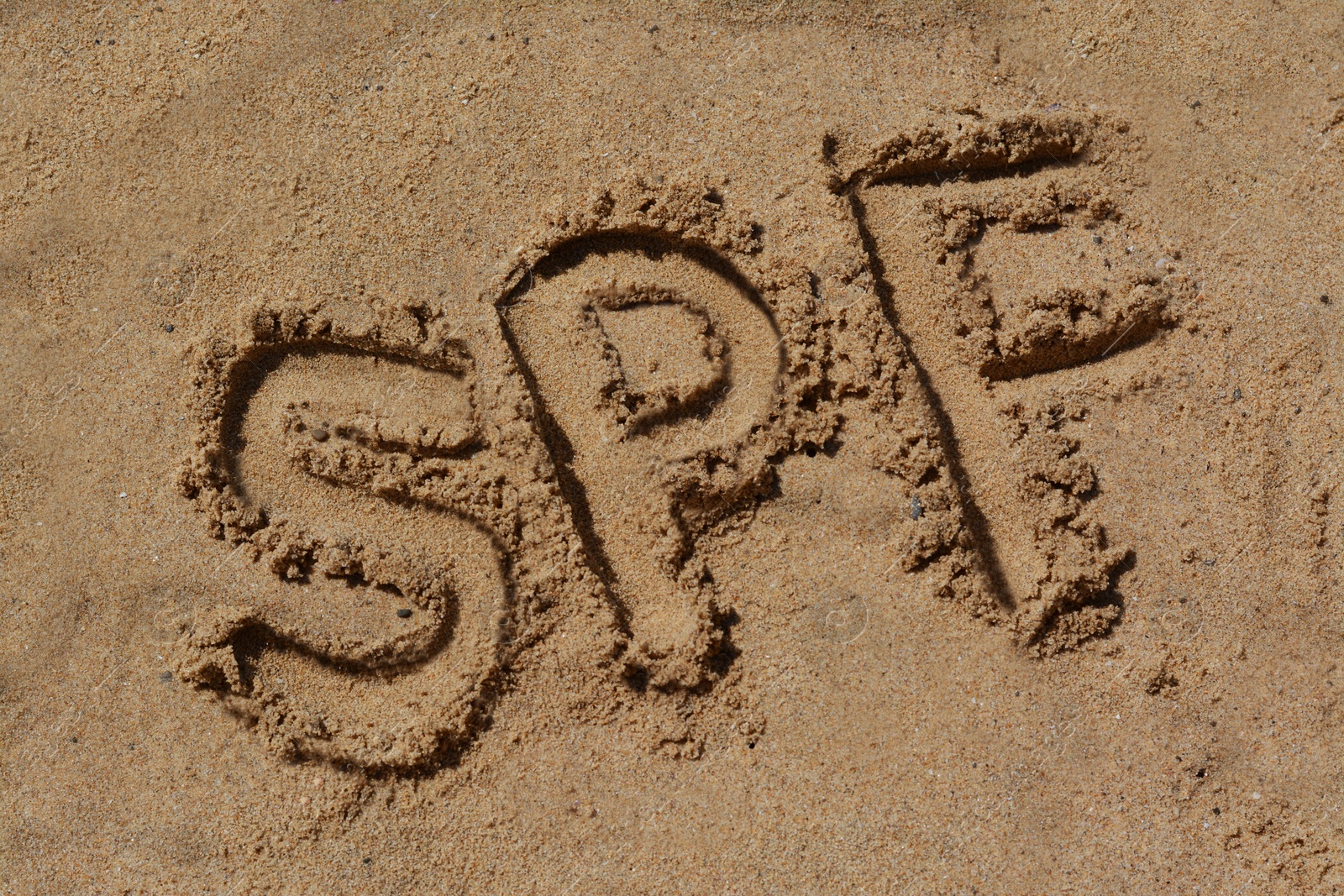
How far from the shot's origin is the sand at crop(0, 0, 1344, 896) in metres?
2.48

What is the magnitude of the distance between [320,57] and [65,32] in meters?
0.76

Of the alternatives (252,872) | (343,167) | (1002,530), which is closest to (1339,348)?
(1002,530)

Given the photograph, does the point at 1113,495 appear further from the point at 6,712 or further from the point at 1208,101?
the point at 6,712

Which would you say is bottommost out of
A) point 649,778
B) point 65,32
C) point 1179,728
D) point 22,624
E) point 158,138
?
point 1179,728

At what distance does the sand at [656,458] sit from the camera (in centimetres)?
248

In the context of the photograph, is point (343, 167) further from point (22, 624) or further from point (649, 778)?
point (649, 778)

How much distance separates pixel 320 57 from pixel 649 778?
2245mm

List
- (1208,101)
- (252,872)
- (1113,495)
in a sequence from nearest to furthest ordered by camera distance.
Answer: (252,872) < (1113,495) < (1208,101)

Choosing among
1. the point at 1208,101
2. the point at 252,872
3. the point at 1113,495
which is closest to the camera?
the point at 252,872

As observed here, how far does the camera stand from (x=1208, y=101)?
2.80 m

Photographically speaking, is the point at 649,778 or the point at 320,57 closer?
the point at 649,778

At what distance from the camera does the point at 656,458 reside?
2.58 meters

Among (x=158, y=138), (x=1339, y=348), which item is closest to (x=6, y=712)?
(x=158, y=138)

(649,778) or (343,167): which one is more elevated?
(343,167)
